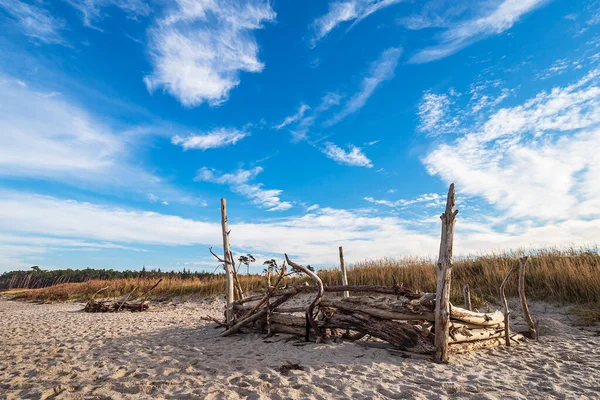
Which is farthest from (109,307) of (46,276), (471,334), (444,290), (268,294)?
(46,276)

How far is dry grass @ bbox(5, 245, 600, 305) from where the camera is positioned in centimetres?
1137

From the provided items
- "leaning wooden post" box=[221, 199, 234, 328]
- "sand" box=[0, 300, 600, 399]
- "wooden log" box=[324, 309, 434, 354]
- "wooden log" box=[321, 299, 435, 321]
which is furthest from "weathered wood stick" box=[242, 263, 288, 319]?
"wooden log" box=[324, 309, 434, 354]

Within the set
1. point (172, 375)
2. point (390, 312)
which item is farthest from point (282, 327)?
point (172, 375)

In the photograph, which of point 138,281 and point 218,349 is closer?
point 218,349

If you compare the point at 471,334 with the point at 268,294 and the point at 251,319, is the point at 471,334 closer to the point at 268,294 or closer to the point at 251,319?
the point at 268,294

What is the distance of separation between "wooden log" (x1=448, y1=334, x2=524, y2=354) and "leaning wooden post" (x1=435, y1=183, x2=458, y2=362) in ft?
2.31

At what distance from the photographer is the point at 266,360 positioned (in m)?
6.09

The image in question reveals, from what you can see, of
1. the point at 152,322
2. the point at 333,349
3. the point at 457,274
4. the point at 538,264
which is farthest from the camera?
the point at 457,274

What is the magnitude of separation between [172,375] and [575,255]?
15.2 m

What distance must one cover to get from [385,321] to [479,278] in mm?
8400

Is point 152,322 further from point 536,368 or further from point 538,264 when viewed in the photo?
point 538,264

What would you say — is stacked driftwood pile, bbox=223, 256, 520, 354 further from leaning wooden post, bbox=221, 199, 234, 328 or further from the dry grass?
the dry grass

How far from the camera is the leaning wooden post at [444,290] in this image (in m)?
6.00

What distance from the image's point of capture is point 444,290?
602cm
